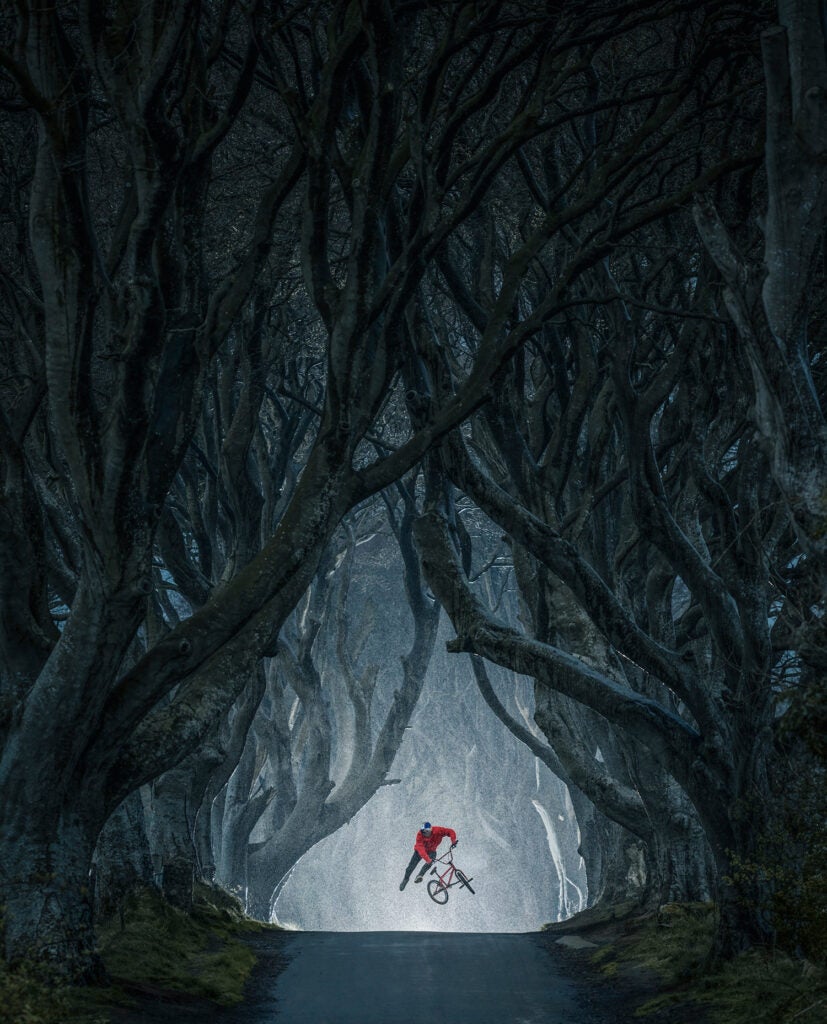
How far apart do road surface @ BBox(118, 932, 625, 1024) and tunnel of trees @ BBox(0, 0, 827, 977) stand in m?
1.45

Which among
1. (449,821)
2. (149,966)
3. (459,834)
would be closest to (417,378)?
(149,966)

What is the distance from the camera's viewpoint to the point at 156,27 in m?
7.77

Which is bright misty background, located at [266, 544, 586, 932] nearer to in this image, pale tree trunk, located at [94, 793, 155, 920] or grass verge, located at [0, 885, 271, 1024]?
grass verge, located at [0, 885, 271, 1024]

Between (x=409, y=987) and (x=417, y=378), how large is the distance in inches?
235

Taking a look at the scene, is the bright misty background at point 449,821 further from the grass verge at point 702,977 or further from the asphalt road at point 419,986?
the grass verge at point 702,977

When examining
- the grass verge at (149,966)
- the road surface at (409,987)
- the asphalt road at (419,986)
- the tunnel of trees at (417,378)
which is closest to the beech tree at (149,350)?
the tunnel of trees at (417,378)

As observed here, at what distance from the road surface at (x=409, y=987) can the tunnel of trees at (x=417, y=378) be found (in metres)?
1.45

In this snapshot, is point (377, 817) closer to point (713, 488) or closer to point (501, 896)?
point (501, 896)

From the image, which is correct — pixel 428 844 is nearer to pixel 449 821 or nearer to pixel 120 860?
pixel 120 860

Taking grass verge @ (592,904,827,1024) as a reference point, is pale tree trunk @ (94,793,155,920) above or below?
above

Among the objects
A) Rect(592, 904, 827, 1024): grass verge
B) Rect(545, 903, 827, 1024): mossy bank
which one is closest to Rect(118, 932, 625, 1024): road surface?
Rect(545, 903, 827, 1024): mossy bank

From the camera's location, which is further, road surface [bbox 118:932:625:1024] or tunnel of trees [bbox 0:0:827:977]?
road surface [bbox 118:932:625:1024]

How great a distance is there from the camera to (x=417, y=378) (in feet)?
37.3

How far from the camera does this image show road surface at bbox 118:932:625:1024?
28.2ft
